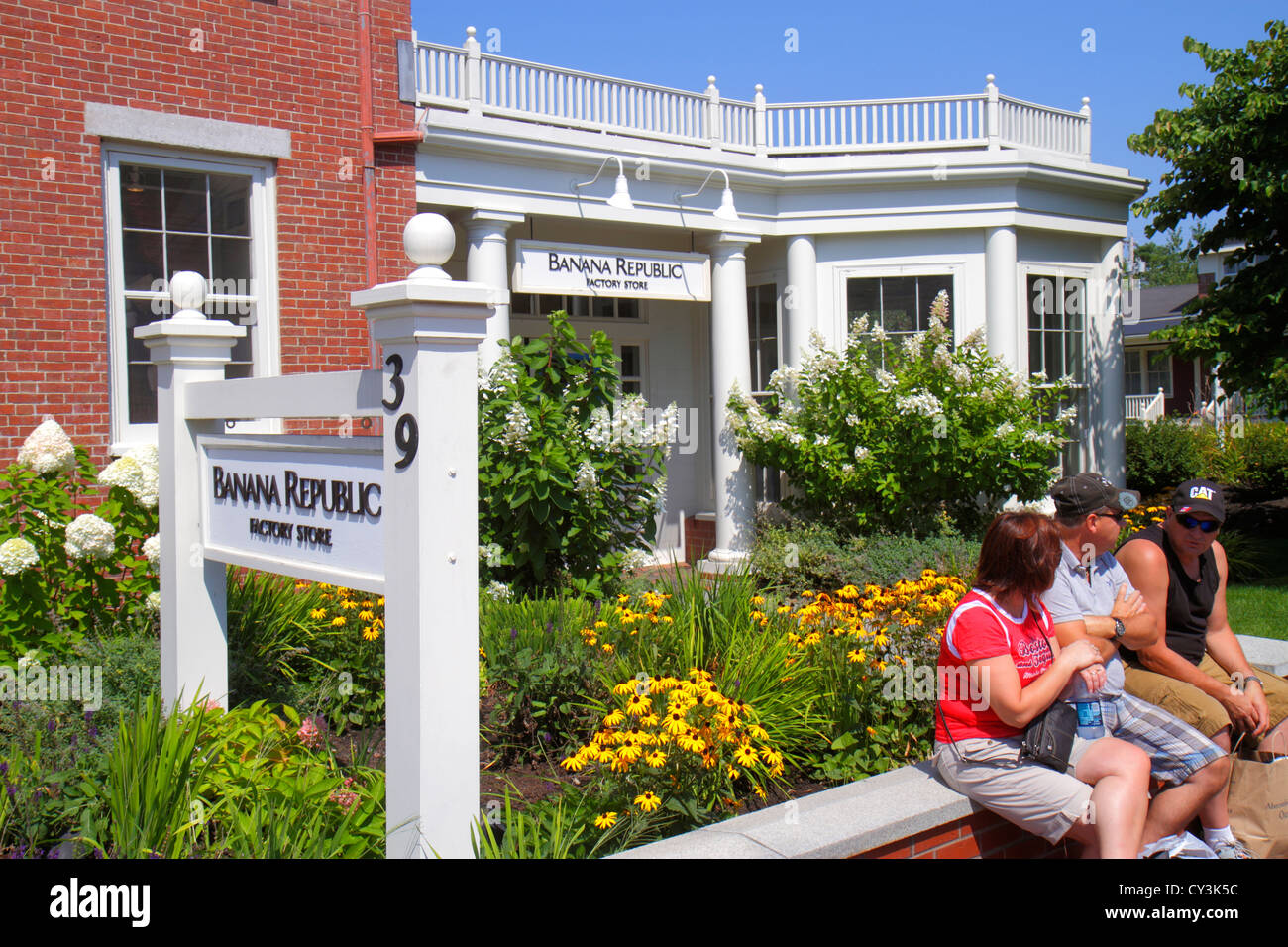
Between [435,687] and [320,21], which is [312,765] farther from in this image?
[320,21]

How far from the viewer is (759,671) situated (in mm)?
5074

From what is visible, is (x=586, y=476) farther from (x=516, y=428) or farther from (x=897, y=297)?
(x=897, y=297)

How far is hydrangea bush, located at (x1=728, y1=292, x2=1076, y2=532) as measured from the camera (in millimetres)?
10109

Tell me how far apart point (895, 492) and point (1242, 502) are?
1116cm

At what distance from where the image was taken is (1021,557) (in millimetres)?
4102

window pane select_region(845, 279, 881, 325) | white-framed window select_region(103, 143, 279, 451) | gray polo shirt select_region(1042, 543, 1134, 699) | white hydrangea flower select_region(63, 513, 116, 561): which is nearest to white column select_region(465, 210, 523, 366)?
white-framed window select_region(103, 143, 279, 451)

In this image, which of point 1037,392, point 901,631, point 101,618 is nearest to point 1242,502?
point 1037,392

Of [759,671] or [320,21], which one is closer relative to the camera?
[759,671]

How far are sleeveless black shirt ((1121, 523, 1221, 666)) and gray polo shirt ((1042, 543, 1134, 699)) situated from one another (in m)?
0.25

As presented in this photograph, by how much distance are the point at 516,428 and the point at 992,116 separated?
765cm

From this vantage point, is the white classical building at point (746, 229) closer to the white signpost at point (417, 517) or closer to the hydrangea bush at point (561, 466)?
the hydrangea bush at point (561, 466)

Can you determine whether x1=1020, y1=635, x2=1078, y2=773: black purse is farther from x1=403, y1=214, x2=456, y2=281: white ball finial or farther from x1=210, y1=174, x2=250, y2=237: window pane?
x1=210, y1=174, x2=250, y2=237: window pane

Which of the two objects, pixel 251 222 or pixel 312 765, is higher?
pixel 251 222

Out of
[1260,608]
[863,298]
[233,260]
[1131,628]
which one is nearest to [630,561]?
[1131,628]
